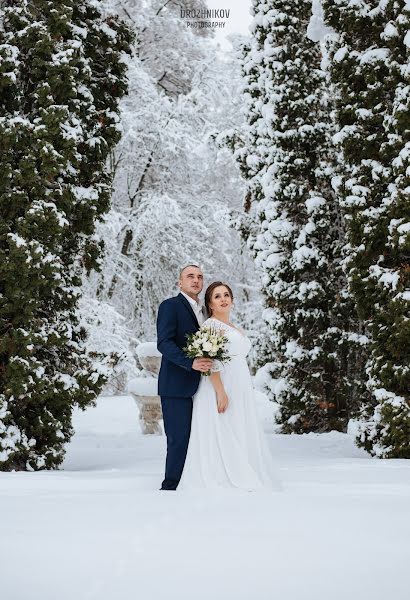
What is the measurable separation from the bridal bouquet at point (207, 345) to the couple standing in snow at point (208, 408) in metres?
0.07

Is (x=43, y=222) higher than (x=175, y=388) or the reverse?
higher

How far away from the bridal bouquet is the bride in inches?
4.8

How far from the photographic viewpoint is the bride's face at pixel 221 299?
19.1ft

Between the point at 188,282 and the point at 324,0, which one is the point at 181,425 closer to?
the point at 188,282

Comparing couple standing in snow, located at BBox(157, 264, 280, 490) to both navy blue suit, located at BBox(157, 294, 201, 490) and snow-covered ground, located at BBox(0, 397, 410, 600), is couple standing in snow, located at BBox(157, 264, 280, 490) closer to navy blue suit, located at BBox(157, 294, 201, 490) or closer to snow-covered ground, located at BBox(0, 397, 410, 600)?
navy blue suit, located at BBox(157, 294, 201, 490)

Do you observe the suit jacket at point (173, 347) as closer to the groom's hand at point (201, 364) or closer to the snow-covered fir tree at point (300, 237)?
the groom's hand at point (201, 364)

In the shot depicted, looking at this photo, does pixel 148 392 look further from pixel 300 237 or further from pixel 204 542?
pixel 204 542

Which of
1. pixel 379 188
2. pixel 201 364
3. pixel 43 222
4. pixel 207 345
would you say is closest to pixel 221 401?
pixel 201 364

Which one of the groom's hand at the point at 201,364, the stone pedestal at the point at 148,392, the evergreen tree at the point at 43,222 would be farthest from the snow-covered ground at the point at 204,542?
the stone pedestal at the point at 148,392

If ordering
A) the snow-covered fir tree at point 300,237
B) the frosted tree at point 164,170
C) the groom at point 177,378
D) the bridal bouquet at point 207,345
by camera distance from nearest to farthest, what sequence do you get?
the bridal bouquet at point 207,345 → the groom at point 177,378 → the snow-covered fir tree at point 300,237 → the frosted tree at point 164,170

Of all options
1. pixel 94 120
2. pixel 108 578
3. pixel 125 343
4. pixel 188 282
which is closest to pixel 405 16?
pixel 94 120

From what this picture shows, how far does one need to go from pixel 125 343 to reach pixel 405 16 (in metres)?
9.34

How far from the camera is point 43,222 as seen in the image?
25.8 ft

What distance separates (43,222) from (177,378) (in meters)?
2.87
